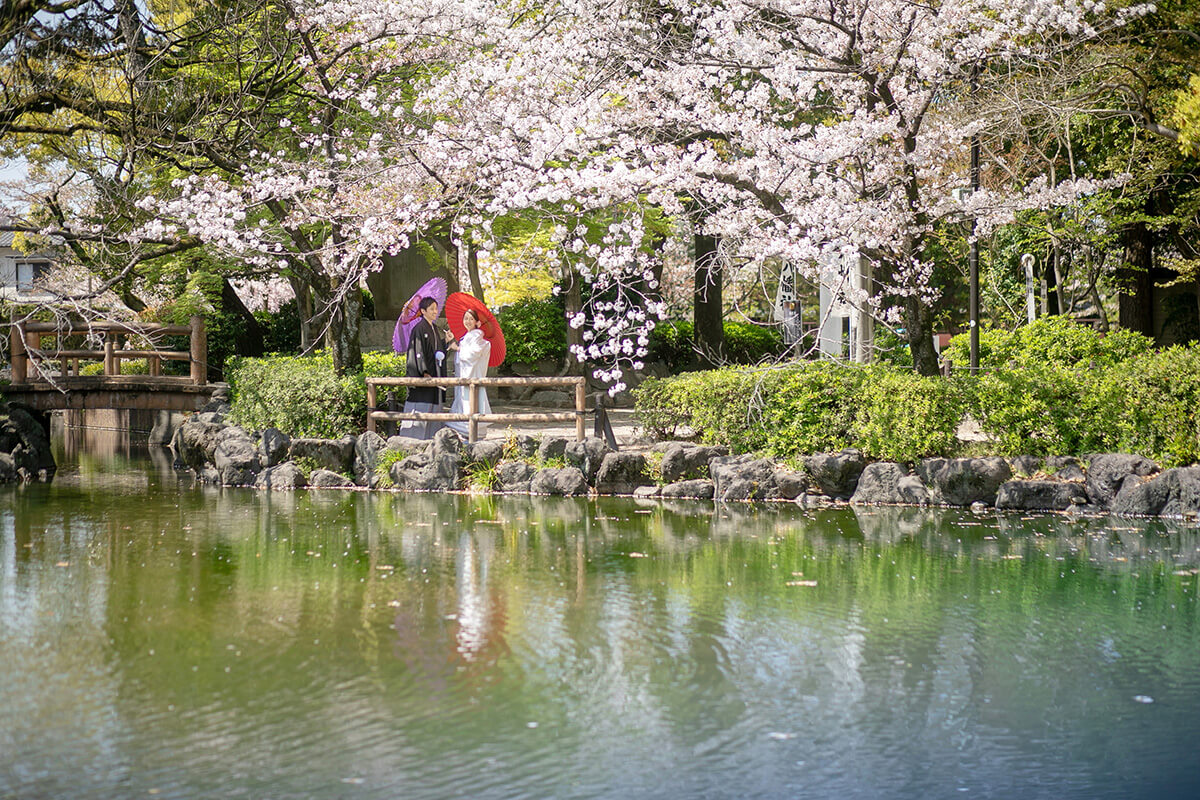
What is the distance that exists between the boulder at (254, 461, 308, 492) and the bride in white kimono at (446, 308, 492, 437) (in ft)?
7.07

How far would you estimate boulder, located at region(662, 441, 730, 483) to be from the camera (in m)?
12.6

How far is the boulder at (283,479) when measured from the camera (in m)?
13.8

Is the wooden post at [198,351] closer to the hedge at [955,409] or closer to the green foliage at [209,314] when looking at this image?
the green foliage at [209,314]

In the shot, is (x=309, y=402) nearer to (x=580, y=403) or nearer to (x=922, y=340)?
(x=580, y=403)

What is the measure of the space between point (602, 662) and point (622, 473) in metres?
7.07

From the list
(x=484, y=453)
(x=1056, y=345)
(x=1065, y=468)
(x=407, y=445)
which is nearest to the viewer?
(x=1065, y=468)

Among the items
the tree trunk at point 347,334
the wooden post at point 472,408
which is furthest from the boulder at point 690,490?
the tree trunk at point 347,334

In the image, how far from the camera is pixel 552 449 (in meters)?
13.3

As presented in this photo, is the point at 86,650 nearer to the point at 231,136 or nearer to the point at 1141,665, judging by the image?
the point at 1141,665

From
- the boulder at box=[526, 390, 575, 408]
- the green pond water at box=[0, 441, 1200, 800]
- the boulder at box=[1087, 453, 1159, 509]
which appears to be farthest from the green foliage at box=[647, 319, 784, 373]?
the green pond water at box=[0, 441, 1200, 800]

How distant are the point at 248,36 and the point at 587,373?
33.5 ft

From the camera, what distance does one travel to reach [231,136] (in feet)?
48.9

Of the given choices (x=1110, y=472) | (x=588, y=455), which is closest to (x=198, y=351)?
(x=588, y=455)

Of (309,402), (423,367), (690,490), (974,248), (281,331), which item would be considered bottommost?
(690,490)
